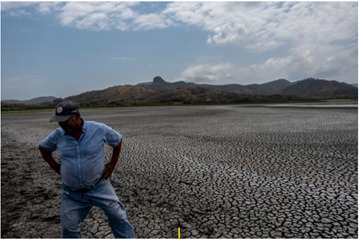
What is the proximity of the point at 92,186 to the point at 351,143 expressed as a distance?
12.0 meters

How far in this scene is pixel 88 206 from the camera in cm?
359

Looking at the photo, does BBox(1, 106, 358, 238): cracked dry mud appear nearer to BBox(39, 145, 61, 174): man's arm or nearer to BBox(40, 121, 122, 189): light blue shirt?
BBox(39, 145, 61, 174): man's arm

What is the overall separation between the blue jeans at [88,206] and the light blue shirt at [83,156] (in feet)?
0.38

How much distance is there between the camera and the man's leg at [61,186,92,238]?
348 cm

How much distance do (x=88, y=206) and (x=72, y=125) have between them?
0.96m

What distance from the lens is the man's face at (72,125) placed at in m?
3.34

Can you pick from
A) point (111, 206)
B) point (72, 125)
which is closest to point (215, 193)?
point (111, 206)

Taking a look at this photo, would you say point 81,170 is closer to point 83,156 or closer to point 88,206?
point 83,156

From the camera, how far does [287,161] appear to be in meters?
9.79

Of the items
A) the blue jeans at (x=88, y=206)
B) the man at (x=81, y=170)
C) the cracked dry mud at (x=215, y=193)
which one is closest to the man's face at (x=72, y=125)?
the man at (x=81, y=170)

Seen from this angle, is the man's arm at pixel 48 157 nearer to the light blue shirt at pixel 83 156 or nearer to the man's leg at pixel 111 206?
the light blue shirt at pixel 83 156

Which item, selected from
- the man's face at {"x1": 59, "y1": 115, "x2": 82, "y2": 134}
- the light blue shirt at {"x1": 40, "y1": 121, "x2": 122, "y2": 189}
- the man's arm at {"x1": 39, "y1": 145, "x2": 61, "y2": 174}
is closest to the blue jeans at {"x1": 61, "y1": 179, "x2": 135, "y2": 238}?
the light blue shirt at {"x1": 40, "y1": 121, "x2": 122, "y2": 189}

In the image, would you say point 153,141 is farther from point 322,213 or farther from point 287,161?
point 322,213

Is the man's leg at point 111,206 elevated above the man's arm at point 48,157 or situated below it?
below
